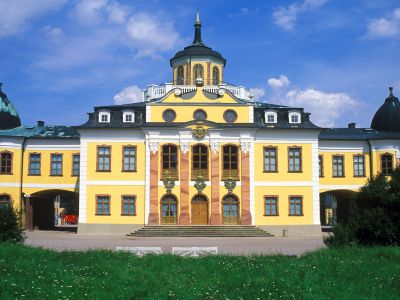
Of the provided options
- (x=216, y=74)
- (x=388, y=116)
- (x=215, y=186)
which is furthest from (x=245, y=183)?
(x=388, y=116)

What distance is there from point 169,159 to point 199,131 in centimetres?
304

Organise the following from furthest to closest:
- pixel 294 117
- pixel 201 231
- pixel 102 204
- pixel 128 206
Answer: pixel 294 117
pixel 102 204
pixel 128 206
pixel 201 231

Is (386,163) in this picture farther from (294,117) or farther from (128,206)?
(128,206)

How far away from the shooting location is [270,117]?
133ft

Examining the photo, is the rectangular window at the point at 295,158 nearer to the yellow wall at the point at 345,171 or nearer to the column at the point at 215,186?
the yellow wall at the point at 345,171

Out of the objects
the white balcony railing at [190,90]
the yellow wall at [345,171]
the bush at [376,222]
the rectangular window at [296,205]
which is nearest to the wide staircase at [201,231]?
the rectangular window at [296,205]

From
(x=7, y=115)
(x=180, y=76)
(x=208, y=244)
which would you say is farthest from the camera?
(x=180, y=76)

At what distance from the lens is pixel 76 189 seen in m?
42.2

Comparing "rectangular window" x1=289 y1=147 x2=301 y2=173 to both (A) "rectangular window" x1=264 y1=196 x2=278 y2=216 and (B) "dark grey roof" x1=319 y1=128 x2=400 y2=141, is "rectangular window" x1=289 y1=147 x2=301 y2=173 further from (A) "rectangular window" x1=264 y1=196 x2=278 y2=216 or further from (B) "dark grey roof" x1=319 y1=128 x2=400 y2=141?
(B) "dark grey roof" x1=319 y1=128 x2=400 y2=141

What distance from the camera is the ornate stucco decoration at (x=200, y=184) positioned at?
39.0m

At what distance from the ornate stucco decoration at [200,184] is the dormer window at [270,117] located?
6.74 metres

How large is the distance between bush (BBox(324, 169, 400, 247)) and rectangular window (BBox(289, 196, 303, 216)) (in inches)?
773

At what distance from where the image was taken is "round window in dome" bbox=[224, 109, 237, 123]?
131 ft

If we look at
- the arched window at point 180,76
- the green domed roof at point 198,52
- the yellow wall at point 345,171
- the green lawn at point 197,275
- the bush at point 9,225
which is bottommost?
the green lawn at point 197,275
